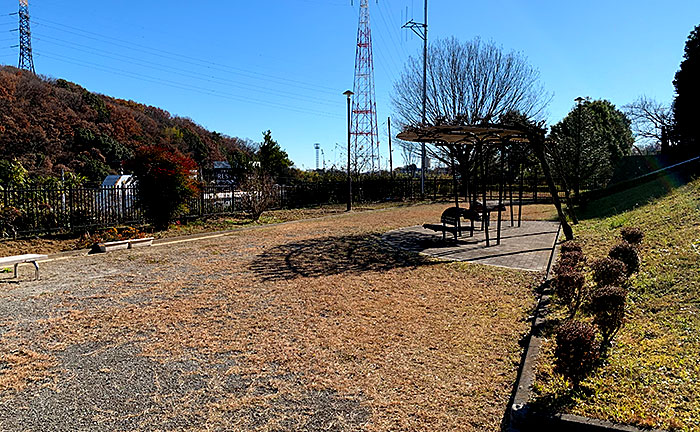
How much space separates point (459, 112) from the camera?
26.6 meters

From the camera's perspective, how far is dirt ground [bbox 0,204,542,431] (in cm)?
301

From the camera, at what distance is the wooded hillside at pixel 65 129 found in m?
35.7

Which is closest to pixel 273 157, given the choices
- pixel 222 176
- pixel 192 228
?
pixel 222 176

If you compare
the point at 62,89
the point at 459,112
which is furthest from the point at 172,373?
the point at 62,89

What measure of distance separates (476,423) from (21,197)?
11762 mm

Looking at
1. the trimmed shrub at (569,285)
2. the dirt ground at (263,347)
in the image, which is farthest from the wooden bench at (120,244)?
the trimmed shrub at (569,285)

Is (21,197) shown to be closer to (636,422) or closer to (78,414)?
(78,414)

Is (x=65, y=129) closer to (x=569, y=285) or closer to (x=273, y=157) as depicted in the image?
(x=273, y=157)

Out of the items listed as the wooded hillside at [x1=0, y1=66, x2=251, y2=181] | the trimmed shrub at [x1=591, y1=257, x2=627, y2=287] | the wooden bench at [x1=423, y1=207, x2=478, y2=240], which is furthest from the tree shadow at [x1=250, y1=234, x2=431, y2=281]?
the wooded hillside at [x1=0, y1=66, x2=251, y2=181]

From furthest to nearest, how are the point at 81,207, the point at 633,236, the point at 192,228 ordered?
the point at 192,228 → the point at 81,207 → the point at 633,236

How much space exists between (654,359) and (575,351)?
0.97 metres

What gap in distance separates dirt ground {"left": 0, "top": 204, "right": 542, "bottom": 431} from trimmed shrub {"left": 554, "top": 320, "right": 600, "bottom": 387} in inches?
19.2

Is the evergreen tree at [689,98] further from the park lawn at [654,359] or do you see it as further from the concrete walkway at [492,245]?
the park lawn at [654,359]

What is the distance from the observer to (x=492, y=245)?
9.70 meters
